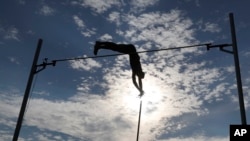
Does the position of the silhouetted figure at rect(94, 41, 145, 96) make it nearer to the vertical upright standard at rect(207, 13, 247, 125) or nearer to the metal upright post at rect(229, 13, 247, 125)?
the vertical upright standard at rect(207, 13, 247, 125)

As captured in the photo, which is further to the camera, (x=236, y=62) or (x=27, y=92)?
(x=27, y=92)

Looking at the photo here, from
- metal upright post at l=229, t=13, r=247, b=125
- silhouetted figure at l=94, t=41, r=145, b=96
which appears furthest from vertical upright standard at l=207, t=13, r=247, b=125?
silhouetted figure at l=94, t=41, r=145, b=96

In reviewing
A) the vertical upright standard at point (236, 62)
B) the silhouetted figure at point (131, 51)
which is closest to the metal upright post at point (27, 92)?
the silhouetted figure at point (131, 51)

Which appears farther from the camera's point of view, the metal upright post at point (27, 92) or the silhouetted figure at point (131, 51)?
the metal upright post at point (27, 92)

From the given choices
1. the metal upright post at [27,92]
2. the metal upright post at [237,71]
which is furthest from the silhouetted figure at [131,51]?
the metal upright post at [27,92]

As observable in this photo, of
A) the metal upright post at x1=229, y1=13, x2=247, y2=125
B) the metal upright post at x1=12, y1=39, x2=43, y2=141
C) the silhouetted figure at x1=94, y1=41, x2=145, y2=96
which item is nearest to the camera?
the metal upright post at x1=229, y1=13, x2=247, y2=125

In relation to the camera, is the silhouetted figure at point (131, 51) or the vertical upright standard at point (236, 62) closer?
the vertical upright standard at point (236, 62)

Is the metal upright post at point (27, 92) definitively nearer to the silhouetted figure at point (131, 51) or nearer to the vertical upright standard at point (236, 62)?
the silhouetted figure at point (131, 51)

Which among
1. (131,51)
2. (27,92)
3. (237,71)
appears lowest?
(27,92)

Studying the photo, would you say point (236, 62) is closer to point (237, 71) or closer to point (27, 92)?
point (237, 71)

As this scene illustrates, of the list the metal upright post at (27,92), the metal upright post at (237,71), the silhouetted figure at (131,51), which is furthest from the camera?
the metal upright post at (27,92)

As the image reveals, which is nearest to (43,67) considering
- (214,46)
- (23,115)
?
(23,115)

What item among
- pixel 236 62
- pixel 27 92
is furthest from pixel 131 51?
pixel 27 92

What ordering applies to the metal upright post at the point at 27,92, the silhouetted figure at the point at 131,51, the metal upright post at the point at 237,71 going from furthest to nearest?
the metal upright post at the point at 27,92, the silhouetted figure at the point at 131,51, the metal upright post at the point at 237,71
